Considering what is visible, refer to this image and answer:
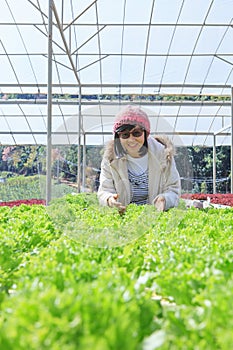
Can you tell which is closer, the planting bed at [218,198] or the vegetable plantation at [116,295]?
the vegetable plantation at [116,295]

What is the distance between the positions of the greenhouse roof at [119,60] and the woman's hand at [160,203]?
283 inches

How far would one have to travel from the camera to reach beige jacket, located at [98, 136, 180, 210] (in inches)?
141

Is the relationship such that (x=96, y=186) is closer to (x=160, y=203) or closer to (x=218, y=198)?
(x=160, y=203)

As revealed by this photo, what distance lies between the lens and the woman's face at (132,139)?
10.7ft


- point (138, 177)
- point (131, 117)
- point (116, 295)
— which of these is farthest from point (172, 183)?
point (116, 295)

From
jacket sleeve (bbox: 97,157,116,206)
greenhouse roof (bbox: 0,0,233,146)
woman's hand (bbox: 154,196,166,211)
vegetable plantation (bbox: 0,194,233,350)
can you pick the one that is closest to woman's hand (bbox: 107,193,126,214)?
jacket sleeve (bbox: 97,157,116,206)

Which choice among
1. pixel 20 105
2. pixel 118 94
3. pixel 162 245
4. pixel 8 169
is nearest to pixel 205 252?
pixel 162 245

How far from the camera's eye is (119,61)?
14.5m

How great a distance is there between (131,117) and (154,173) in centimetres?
66

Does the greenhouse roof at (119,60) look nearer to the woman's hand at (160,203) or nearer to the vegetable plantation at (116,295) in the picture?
the woman's hand at (160,203)

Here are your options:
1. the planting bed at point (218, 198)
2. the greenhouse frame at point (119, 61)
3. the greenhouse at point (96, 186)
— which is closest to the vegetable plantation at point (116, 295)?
the greenhouse at point (96, 186)

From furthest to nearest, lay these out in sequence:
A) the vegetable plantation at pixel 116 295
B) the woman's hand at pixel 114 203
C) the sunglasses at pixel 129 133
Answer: the woman's hand at pixel 114 203 < the sunglasses at pixel 129 133 < the vegetable plantation at pixel 116 295

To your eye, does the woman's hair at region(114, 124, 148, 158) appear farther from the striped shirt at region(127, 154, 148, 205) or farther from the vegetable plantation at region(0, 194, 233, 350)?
the vegetable plantation at region(0, 194, 233, 350)

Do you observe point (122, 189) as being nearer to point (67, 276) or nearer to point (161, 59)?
point (67, 276)
